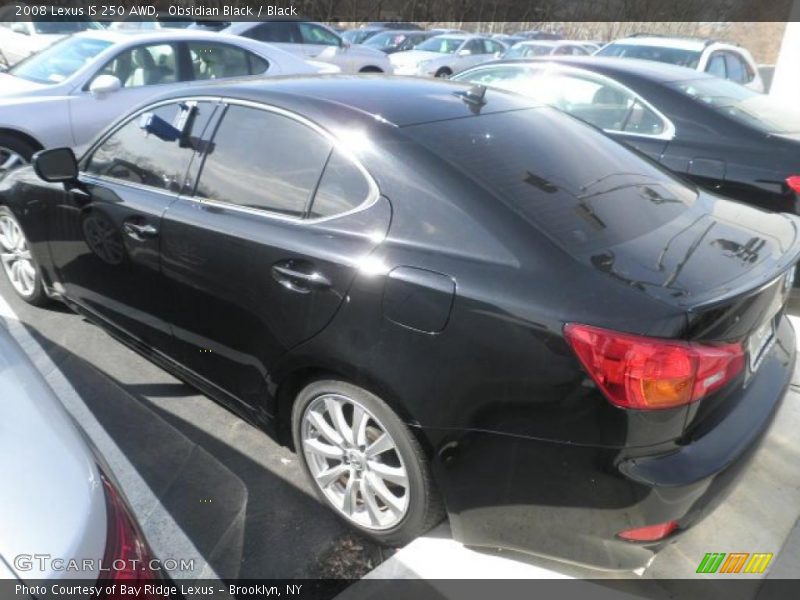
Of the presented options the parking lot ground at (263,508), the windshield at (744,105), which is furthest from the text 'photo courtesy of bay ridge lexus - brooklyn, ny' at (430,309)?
the windshield at (744,105)

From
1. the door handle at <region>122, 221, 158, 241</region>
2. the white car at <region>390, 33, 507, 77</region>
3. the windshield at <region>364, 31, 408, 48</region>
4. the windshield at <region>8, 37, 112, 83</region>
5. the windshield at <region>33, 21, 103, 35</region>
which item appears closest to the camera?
the door handle at <region>122, 221, 158, 241</region>

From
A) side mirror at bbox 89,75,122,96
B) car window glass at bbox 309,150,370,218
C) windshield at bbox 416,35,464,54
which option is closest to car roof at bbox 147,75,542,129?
car window glass at bbox 309,150,370,218

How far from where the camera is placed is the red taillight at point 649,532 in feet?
6.14

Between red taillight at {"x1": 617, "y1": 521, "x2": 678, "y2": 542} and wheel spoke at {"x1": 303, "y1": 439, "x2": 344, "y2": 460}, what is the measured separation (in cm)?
103

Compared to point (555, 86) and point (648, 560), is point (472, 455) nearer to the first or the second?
point (648, 560)

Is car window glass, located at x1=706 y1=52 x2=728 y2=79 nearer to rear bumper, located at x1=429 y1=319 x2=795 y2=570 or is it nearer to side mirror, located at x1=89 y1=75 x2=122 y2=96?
side mirror, located at x1=89 y1=75 x2=122 y2=96

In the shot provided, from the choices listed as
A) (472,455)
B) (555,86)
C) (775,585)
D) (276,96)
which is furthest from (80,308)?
(555,86)

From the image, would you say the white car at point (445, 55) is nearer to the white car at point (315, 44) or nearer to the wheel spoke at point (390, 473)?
the white car at point (315, 44)

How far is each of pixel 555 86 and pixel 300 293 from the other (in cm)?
384

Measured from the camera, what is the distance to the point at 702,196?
2.61 metres

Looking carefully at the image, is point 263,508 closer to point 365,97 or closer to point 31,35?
point 365,97

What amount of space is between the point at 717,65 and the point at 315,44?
24.1 ft

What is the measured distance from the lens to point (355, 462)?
2361 mm

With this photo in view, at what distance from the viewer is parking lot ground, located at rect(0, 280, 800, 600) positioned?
7.47 feet
